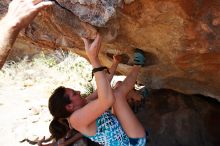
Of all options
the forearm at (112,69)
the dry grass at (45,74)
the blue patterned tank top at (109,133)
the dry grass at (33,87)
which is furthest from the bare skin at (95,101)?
the dry grass at (45,74)

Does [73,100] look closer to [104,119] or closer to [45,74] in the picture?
[104,119]

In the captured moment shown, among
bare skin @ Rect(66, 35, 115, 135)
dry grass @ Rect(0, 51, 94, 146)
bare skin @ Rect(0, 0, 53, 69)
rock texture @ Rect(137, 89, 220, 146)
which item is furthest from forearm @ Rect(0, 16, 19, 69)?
dry grass @ Rect(0, 51, 94, 146)

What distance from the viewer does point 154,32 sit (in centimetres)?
347

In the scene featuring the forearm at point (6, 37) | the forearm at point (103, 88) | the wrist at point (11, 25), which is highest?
the wrist at point (11, 25)

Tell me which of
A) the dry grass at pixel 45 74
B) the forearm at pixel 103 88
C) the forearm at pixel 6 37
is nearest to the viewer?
the forearm at pixel 6 37

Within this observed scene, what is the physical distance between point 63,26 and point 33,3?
623 mm

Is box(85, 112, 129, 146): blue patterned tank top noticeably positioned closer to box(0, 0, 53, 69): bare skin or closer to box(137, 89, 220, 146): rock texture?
box(0, 0, 53, 69): bare skin

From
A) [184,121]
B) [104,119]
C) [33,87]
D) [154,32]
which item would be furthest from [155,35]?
[33,87]

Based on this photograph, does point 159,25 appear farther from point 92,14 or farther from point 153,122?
point 153,122

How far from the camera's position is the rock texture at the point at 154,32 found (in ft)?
10.3

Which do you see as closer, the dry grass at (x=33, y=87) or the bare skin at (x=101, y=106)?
the bare skin at (x=101, y=106)

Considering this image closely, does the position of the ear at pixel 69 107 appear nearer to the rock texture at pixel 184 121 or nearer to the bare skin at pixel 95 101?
the bare skin at pixel 95 101

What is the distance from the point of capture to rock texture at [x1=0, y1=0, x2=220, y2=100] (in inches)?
124

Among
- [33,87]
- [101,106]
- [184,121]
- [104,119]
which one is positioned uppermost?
[33,87]
